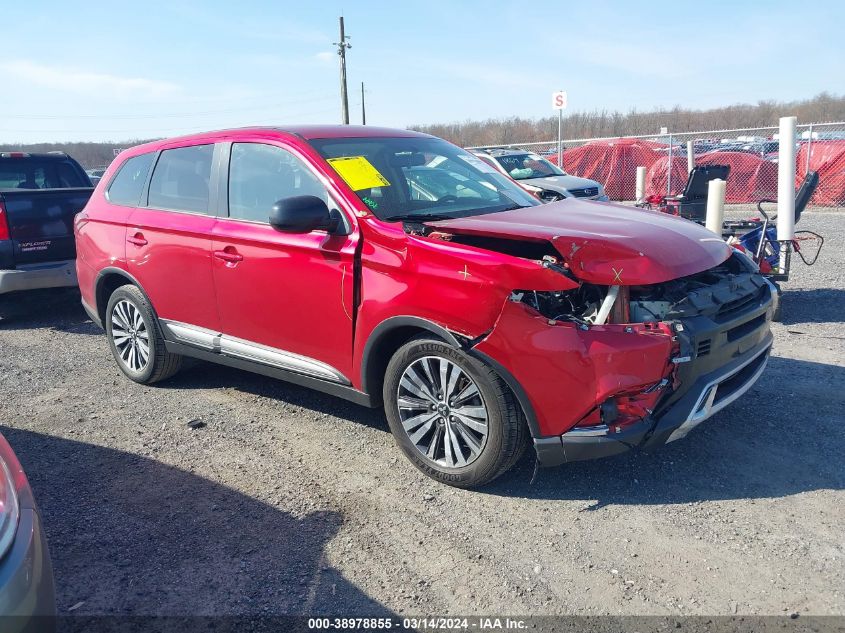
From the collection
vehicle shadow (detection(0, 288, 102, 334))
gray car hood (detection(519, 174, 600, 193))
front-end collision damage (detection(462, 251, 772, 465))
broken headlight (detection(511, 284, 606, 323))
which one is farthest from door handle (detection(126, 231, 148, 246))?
gray car hood (detection(519, 174, 600, 193))

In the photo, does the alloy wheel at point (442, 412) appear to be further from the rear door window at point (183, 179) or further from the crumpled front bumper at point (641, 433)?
the rear door window at point (183, 179)

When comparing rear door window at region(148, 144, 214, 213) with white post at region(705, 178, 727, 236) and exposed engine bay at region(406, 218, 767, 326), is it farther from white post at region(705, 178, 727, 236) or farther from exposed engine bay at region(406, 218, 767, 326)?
white post at region(705, 178, 727, 236)

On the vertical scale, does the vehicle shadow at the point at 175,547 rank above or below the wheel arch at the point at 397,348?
below

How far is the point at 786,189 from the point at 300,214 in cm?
529

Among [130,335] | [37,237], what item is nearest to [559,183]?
[37,237]

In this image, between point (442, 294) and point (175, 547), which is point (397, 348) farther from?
point (175, 547)

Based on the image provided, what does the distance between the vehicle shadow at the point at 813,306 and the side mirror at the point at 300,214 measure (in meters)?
4.93

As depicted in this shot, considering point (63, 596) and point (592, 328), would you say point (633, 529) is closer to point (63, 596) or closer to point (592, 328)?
point (592, 328)

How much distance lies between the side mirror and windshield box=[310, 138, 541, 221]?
10.9 inches

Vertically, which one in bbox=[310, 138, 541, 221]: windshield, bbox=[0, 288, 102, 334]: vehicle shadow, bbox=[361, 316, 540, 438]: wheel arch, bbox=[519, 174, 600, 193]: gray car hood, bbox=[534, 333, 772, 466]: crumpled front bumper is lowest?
bbox=[0, 288, 102, 334]: vehicle shadow

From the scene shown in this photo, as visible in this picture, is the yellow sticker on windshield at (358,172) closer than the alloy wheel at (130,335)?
Yes

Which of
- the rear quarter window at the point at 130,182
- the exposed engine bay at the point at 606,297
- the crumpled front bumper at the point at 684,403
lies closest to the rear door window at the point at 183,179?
the rear quarter window at the point at 130,182

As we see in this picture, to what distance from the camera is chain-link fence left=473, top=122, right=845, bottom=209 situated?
651 inches

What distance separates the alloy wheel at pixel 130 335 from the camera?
544 centimetres
